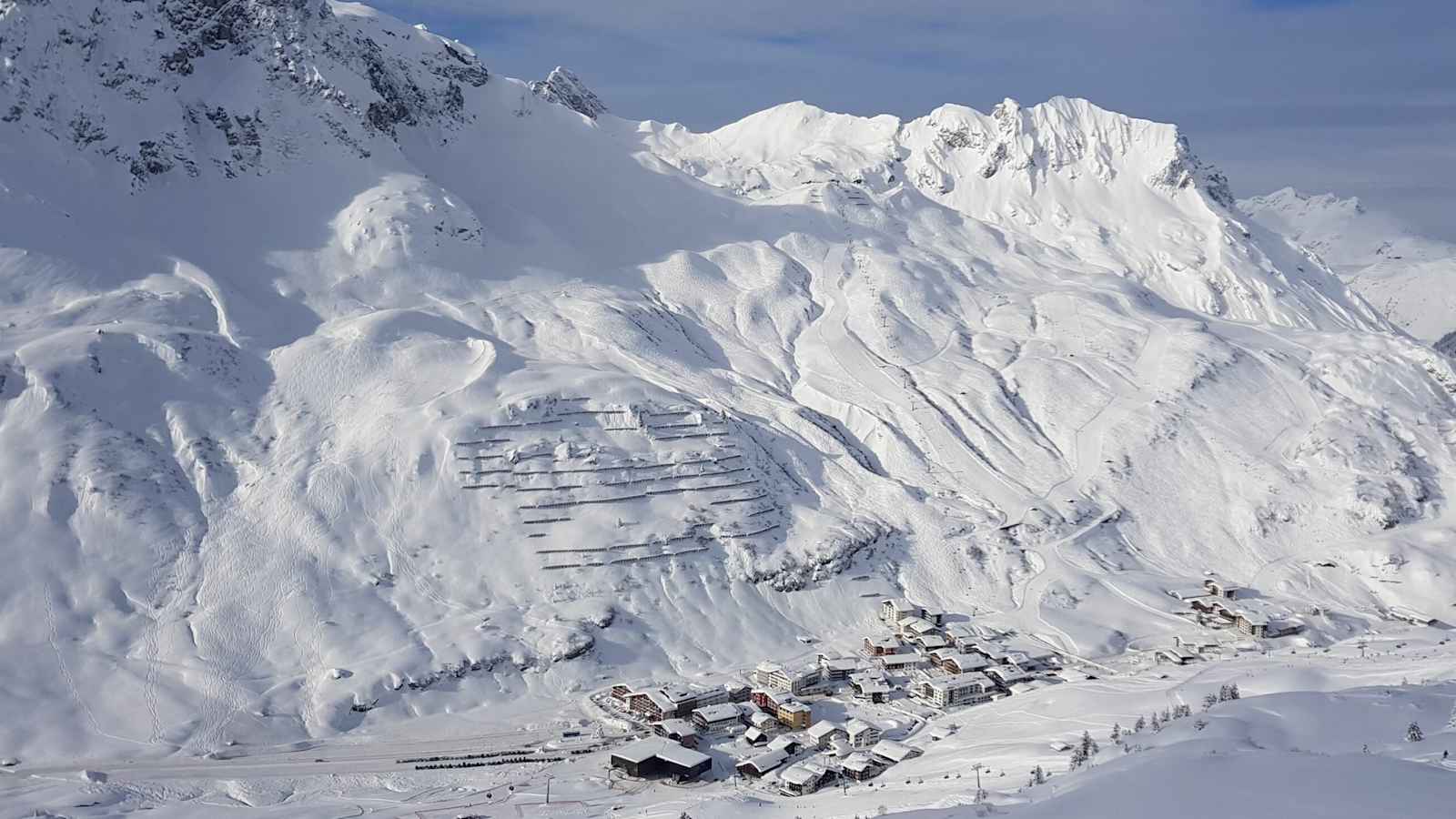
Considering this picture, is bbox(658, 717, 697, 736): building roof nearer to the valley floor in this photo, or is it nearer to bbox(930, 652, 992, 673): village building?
the valley floor

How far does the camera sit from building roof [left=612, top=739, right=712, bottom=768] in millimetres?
65250

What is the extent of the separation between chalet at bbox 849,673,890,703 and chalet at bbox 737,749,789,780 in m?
10.9

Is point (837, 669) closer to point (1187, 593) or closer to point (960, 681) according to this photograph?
point (960, 681)

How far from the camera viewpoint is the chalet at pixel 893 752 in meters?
65.9

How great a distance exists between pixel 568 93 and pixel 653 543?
118 metres

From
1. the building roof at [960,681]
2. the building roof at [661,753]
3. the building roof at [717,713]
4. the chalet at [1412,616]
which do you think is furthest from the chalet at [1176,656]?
the building roof at [661,753]


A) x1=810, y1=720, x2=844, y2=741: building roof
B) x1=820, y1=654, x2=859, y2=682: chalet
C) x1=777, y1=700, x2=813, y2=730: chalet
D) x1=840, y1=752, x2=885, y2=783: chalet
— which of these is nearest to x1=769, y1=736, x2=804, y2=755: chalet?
x1=810, y1=720, x2=844, y2=741: building roof

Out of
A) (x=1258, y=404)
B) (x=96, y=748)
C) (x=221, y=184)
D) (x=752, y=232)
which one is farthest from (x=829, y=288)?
(x=96, y=748)

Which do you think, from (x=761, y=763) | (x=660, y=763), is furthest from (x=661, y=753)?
(x=761, y=763)

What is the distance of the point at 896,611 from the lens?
3484 inches

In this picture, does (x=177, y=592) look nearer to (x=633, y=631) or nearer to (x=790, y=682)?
(x=633, y=631)

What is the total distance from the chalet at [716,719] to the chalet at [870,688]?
355 inches

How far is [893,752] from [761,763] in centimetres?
741

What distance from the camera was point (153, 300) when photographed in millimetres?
97812
